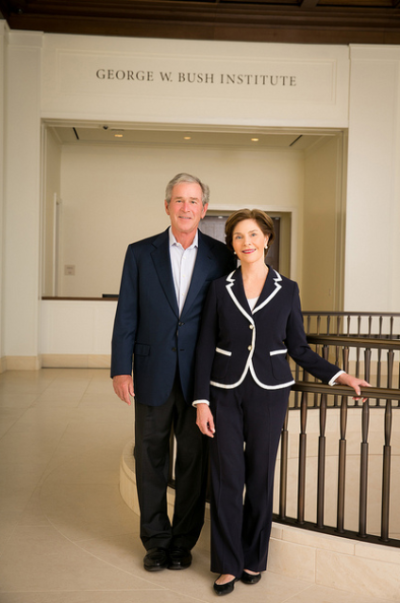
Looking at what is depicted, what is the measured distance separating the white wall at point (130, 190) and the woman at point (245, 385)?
878 centimetres

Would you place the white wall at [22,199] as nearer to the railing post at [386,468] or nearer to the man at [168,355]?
the man at [168,355]

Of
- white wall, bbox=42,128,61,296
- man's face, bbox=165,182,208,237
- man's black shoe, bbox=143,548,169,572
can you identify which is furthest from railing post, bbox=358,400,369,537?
white wall, bbox=42,128,61,296

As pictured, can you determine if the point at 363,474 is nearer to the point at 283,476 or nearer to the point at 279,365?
the point at 283,476

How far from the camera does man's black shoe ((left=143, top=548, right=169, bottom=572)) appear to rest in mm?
2855

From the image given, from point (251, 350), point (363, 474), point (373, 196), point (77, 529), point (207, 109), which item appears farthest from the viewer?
point (373, 196)

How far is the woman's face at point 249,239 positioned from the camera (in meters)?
2.60

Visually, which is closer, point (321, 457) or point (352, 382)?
point (352, 382)

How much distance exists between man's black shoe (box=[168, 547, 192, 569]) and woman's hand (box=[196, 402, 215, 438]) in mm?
722

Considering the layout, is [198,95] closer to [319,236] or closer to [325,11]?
[325,11]

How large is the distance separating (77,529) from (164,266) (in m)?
1.74

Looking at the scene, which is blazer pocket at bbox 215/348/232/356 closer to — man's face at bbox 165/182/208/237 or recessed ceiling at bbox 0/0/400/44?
man's face at bbox 165/182/208/237

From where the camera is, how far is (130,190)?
1123 centimetres

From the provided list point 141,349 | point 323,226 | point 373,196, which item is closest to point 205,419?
point 141,349

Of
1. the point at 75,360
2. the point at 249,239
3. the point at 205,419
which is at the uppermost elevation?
the point at 249,239
